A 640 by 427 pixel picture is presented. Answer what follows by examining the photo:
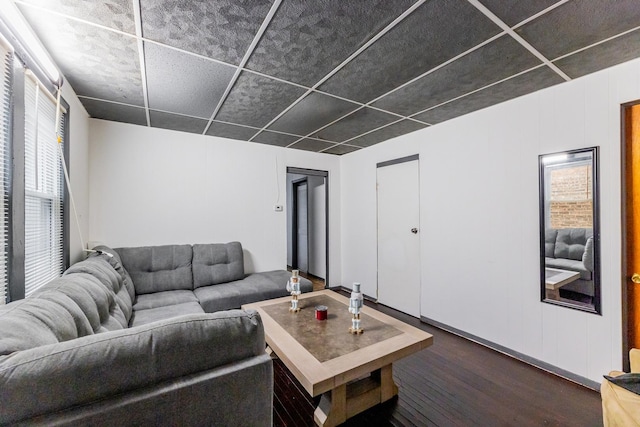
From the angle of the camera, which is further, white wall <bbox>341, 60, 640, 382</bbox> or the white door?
the white door

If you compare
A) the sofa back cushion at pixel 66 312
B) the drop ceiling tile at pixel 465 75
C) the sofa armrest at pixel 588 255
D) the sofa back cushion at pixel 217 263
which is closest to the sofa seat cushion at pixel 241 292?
the sofa back cushion at pixel 217 263

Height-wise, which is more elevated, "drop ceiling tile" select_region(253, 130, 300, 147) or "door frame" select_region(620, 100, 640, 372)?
"drop ceiling tile" select_region(253, 130, 300, 147)

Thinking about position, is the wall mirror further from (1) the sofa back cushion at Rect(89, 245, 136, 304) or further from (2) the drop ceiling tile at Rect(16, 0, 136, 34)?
(1) the sofa back cushion at Rect(89, 245, 136, 304)

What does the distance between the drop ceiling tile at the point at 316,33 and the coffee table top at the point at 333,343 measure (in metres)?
1.91

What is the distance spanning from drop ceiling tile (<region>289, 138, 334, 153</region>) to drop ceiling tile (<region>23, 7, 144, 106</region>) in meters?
2.09

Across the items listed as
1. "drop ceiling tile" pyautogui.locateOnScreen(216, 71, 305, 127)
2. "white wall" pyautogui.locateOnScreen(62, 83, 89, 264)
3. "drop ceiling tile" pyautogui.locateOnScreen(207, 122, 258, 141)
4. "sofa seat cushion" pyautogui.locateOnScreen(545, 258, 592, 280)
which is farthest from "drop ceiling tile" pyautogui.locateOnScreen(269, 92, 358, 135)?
"sofa seat cushion" pyautogui.locateOnScreen(545, 258, 592, 280)

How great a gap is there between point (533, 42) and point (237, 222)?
3.60 metres

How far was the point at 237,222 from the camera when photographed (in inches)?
152

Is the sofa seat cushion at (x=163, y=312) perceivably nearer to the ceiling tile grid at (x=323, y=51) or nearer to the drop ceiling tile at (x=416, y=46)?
the ceiling tile grid at (x=323, y=51)

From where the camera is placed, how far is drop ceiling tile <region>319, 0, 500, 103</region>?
1.45 meters

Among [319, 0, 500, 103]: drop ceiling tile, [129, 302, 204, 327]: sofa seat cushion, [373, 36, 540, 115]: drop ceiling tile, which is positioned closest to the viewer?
[319, 0, 500, 103]: drop ceiling tile

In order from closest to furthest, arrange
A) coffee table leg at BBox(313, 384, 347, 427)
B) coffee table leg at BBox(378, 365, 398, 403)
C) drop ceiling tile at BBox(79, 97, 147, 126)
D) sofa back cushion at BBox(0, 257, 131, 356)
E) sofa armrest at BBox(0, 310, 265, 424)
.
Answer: sofa armrest at BBox(0, 310, 265, 424) < sofa back cushion at BBox(0, 257, 131, 356) < coffee table leg at BBox(313, 384, 347, 427) < coffee table leg at BBox(378, 365, 398, 403) < drop ceiling tile at BBox(79, 97, 147, 126)

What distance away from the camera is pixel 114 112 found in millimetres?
2830

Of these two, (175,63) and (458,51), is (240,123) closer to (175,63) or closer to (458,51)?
(175,63)
